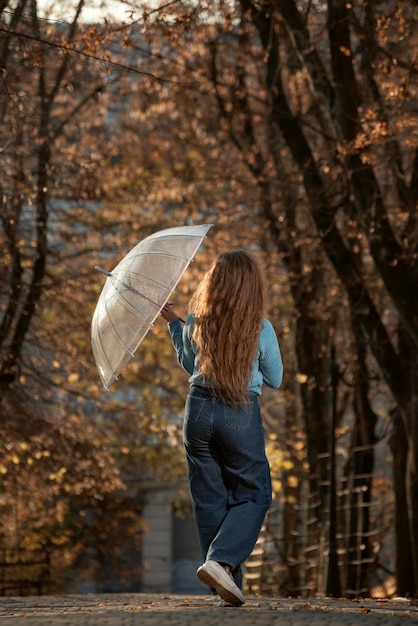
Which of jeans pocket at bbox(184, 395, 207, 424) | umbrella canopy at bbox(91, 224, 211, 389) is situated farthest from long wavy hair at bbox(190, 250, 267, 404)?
umbrella canopy at bbox(91, 224, 211, 389)

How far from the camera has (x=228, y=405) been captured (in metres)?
6.00

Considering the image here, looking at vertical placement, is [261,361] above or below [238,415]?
above

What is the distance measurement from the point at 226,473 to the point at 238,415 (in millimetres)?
363

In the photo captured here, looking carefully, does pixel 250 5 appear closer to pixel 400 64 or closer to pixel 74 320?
pixel 400 64

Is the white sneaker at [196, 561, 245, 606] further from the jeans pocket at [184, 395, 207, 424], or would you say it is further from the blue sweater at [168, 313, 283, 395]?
the blue sweater at [168, 313, 283, 395]

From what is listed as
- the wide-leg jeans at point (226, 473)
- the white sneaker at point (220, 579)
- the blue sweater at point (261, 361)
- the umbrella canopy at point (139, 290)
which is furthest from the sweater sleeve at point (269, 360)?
the white sneaker at point (220, 579)

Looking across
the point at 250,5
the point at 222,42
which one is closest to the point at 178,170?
the point at 222,42

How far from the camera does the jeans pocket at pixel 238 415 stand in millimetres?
5988

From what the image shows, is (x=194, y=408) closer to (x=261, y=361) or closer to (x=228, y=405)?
(x=228, y=405)

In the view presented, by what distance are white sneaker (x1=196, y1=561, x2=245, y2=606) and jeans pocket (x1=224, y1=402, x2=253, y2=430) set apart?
2.24 feet

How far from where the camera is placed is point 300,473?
19.3 metres

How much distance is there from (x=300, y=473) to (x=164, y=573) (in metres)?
15.3

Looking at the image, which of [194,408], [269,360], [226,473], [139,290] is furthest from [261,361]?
[139,290]

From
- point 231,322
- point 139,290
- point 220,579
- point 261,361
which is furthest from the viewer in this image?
point 139,290
